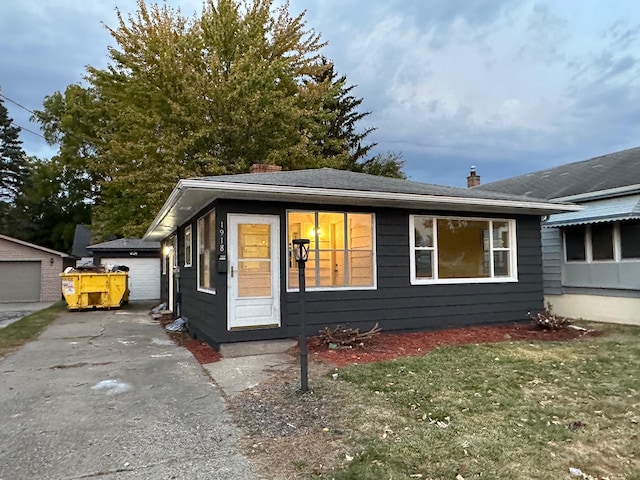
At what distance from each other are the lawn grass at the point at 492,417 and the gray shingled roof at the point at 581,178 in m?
5.32

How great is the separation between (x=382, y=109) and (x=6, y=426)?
24.6 m

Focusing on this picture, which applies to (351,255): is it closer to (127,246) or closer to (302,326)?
(302,326)

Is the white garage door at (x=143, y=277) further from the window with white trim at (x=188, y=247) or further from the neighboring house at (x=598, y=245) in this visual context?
the neighboring house at (x=598, y=245)

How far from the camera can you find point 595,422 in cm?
343

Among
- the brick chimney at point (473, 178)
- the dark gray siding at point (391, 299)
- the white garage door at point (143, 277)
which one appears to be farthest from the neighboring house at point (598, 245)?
the white garage door at point (143, 277)

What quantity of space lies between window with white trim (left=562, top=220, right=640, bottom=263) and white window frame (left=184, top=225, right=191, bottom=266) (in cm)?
841

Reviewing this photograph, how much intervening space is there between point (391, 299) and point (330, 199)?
2013mm

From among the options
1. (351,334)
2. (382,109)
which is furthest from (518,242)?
(382,109)

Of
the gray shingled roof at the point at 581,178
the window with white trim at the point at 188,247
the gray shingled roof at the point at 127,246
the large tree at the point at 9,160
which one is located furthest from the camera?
the large tree at the point at 9,160

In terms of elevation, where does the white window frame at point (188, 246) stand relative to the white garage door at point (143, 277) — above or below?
above

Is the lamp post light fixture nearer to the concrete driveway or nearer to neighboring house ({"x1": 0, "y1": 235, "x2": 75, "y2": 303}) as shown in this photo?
the concrete driveway

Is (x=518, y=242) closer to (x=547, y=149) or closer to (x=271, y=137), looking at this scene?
(x=271, y=137)

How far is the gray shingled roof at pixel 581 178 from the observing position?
378 inches

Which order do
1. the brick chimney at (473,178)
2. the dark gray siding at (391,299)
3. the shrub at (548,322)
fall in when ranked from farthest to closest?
the brick chimney at (473,178) < the shrub at (548,322) < the dark gray siding at (391,299)
